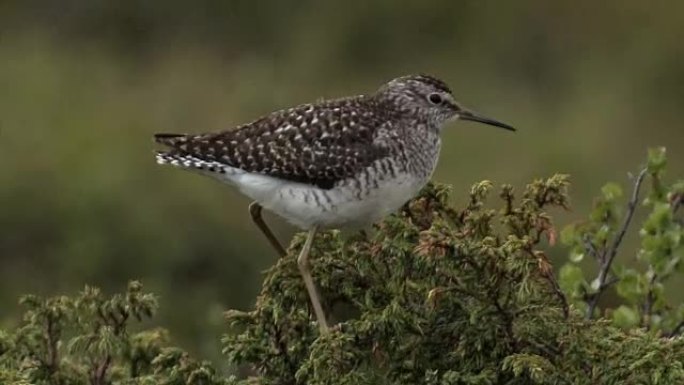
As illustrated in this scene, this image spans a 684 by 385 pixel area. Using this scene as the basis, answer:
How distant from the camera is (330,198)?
26.7 feet

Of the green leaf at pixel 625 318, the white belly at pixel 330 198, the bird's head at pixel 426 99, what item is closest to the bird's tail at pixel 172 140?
the white belly at pixel 330 198

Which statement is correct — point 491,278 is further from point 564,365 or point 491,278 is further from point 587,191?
point 587,191

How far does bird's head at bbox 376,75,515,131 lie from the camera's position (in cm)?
870

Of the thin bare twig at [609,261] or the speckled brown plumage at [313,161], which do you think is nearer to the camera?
the thin bare twig at [609,261]

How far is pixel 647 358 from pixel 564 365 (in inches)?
12.9

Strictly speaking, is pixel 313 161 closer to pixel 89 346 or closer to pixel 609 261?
pixel 609 261

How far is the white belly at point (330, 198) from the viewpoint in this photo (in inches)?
313

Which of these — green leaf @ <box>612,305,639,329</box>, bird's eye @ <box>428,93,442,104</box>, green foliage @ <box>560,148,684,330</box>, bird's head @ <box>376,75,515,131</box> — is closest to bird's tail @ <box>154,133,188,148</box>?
bird's head @ <box>376,75,515,131</box>

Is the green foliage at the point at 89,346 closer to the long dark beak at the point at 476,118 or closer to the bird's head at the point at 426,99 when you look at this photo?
the bird's head at the point at 426,99

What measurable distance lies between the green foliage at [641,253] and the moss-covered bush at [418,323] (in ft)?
0.05

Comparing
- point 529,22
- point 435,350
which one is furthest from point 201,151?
point 529,22

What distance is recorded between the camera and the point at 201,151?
8.26m

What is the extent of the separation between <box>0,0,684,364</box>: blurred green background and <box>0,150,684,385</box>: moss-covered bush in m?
3.82

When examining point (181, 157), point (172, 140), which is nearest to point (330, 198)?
point (181, 157)
